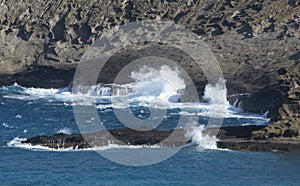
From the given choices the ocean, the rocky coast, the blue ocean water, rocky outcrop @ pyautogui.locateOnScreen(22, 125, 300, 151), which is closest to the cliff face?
the rocky coast

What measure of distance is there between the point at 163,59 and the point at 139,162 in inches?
1621

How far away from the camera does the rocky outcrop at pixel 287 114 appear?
2040 inches

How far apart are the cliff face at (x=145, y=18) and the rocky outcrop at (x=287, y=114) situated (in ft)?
68.9

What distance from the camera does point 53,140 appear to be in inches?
2096

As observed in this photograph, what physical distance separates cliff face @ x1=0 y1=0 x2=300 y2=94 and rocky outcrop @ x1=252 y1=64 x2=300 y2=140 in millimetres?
21003

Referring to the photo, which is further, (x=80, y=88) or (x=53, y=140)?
(x=80, y=88)

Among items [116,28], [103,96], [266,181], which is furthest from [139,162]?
[116,28]

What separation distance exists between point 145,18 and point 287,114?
48.0 meters

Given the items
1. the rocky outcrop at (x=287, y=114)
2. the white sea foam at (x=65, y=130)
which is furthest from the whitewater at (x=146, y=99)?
the rocky outcrop at (x=287, y=114)

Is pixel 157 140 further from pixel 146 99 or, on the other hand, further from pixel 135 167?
pixel 146 99

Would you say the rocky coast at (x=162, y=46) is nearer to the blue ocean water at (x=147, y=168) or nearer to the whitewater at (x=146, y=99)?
the whitewater at (x=146, y=99)

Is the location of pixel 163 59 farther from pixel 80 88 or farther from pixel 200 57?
pixel 80 88

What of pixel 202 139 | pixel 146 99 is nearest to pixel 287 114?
pixel 202 139

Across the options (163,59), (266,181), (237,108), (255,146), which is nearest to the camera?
(266,181)
